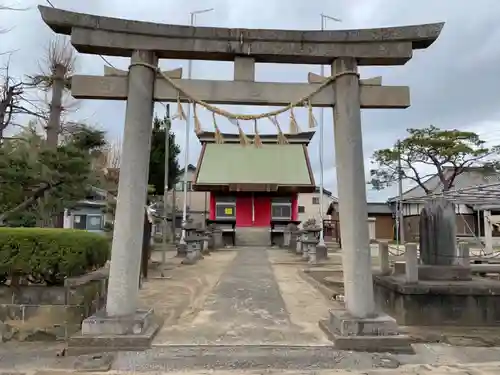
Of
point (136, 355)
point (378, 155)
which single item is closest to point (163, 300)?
point (136, 355)

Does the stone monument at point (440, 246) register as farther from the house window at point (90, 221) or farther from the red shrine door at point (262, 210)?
the house window at point (90, 221)

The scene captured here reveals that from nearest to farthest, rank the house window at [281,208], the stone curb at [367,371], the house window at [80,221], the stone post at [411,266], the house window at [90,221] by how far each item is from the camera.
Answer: the stone curb at [367,371] → the stone post at [411,266] → the house window at [80,221] → the house window at [90,221] → the house window at [281,208]

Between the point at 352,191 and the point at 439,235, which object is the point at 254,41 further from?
the point at 439,235

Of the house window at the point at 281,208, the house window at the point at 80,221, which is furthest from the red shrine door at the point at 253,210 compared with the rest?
the house window at the point at 80,221

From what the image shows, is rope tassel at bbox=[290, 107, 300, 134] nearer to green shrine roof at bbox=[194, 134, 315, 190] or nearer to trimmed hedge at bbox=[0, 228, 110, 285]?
trimmed hedge at bbox=[0, 228, 110, 285]

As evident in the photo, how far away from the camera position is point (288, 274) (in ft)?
43.3

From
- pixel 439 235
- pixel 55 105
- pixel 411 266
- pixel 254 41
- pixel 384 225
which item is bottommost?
pixel 411 266

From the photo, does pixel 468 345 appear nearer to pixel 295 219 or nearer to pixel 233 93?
pixel 233 93

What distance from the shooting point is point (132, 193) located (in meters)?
5.71

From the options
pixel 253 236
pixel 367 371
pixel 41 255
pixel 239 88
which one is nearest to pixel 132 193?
pixel 41 255

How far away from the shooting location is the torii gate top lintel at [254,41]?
579cm

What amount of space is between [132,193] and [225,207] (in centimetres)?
2537

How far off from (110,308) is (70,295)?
3.55ft

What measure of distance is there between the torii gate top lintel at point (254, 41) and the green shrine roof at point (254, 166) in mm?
23121
